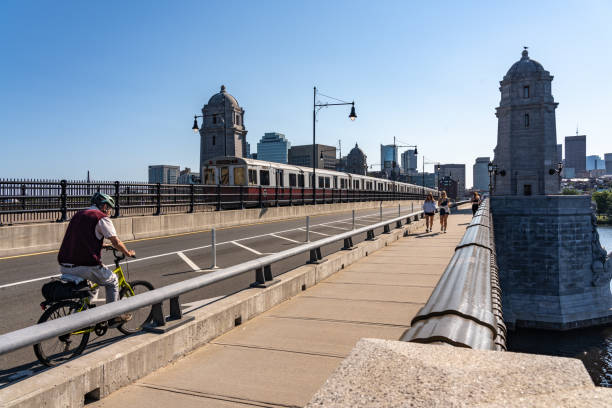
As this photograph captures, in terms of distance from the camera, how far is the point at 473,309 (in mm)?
2133

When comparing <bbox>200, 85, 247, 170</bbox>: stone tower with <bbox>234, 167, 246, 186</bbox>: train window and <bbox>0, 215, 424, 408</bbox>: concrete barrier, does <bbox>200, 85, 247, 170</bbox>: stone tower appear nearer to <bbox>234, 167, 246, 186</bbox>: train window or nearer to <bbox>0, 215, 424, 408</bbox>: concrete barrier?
<bbox>234, 167, 246, 186</bbox>: train window

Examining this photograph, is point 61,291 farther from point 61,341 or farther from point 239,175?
point 239,175

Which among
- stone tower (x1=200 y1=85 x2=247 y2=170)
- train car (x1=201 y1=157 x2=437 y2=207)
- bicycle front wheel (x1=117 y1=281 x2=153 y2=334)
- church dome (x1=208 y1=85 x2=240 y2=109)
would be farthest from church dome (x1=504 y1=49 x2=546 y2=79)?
bicycle front wheel (x1=117 y1=281 x2=153 y2=334)

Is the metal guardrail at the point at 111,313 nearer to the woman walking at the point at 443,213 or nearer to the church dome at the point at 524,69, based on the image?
the woman walking at the point at 443,213

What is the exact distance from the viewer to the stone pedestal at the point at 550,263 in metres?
32.8

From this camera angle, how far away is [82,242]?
5.18 meters

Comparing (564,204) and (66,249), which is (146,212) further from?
(564,204)

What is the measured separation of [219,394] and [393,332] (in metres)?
2.57

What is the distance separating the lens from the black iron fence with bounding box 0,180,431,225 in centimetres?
1367

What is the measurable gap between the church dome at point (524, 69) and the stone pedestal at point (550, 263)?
33.9m

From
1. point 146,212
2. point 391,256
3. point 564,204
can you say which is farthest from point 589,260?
point 146,212

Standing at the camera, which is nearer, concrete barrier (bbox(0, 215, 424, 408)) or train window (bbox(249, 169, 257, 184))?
concrete barrier (bbox(0, 215, 424, 408))

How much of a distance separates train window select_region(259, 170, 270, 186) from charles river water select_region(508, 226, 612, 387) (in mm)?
19179

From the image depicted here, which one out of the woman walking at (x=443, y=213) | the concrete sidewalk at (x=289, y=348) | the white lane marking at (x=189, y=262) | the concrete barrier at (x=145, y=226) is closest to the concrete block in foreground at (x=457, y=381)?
the concrete sidewalk at (x=289, y=348)
